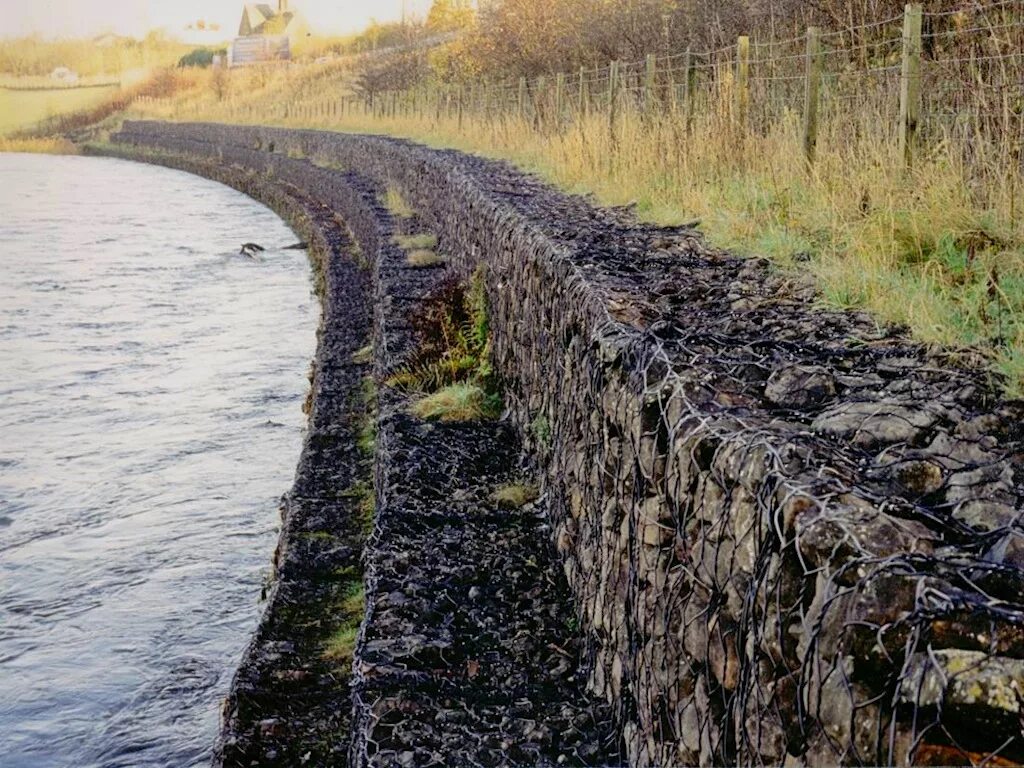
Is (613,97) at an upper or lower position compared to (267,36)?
lower

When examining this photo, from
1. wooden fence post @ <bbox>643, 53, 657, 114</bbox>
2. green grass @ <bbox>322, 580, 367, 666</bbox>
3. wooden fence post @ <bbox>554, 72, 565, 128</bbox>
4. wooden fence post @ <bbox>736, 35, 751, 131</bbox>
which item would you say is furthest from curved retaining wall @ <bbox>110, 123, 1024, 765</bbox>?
wooden fence post @ <bbox>554, 72, 565, 128</bbox>

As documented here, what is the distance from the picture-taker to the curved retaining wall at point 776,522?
1.84 meters

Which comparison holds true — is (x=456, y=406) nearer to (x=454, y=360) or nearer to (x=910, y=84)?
(x=454, y=360)

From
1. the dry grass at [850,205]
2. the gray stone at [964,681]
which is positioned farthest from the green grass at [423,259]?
the gray stone at [964,681]

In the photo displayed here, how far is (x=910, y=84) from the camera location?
6.64m

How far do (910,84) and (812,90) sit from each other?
4.55 ft

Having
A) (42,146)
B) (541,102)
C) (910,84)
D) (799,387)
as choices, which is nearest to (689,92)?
(910,84)

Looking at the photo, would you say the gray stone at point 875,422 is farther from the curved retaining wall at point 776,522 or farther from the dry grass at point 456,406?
the dry grass at point 456,406

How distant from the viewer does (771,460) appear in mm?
2492

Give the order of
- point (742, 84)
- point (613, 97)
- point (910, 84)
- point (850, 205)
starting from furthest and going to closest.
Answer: point (613, 97) < point (742, 84) < point (910, 84) < point (850, 205)

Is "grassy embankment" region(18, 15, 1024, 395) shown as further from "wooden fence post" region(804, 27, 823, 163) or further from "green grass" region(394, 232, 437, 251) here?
"green grass" region(394, 232, 437, 251)

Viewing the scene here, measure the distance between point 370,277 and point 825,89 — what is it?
7066 mm

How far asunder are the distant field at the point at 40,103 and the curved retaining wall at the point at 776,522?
77204 millimetres

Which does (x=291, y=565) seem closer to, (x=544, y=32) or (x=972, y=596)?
(x=972, y=596)
